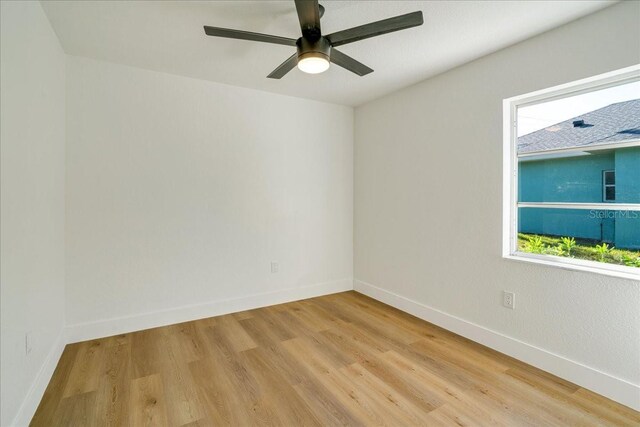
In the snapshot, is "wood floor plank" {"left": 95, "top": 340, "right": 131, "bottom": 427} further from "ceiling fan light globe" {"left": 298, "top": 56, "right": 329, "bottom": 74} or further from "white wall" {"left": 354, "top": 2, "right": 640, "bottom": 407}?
"white wall" {"left": 354, "top": 2, "right": 640, "bottom": 407}

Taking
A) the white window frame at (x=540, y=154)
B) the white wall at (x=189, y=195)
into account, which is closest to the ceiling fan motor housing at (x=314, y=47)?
the white window frame at (x=540, y=154)

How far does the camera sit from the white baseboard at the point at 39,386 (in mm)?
1628

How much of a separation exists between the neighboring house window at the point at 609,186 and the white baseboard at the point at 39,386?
3668 millimetres

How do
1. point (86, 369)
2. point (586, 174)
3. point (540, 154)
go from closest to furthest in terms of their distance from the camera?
point (586, 174) → point (86, 369) → point (540, 154)

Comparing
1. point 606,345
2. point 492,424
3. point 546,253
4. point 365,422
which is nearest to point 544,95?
point 546,253

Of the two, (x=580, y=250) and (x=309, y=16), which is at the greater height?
(x=309, y=16)

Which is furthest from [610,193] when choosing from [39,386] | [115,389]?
[39,386]

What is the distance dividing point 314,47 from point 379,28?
0.38 meters

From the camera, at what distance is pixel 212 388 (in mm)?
2021

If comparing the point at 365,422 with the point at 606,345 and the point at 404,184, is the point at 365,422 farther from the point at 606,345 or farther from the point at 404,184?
the point at 404,184

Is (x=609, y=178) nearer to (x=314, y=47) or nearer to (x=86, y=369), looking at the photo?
(x=314, y=47)

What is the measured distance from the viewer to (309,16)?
64.9 inches

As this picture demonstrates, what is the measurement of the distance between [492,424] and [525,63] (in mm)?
2441

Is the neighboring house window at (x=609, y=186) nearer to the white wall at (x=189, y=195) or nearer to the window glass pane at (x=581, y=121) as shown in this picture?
the window glass pane at (x=581, y=121)
